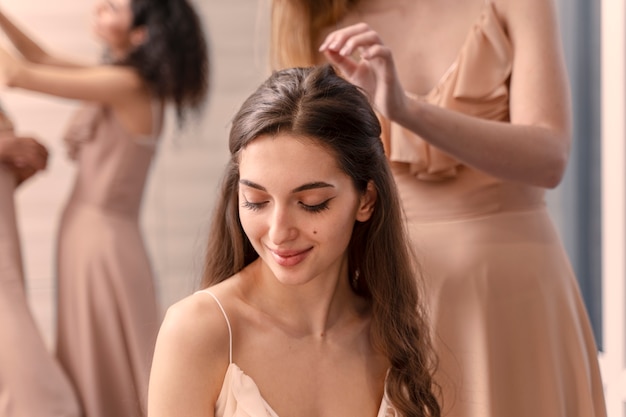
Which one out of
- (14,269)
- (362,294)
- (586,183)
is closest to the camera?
(362,294)

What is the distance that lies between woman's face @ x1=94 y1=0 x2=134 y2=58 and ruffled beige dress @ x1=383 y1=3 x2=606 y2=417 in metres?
1.85

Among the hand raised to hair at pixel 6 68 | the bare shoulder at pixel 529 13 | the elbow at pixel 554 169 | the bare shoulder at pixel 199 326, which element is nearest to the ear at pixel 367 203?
the bare shoulder at pixel 199 326

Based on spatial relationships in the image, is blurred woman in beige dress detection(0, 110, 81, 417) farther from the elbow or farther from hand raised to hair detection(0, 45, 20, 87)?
the elbow

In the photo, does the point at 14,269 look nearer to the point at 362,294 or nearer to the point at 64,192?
the point at 64,192

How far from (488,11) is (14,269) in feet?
5.63

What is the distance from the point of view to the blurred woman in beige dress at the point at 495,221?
1.72 metres

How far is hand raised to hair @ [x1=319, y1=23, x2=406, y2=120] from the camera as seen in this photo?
4.82 ft

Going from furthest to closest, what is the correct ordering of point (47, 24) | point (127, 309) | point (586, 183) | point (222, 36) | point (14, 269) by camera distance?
point (222, 36), point (47, 24), point (586, 183), point (127, 309), point (14, 269)

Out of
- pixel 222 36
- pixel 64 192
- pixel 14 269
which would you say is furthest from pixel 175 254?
pixel 14 269

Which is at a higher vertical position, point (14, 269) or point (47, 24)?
point (47, 24)

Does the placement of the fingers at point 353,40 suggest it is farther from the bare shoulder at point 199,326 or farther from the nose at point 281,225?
the bare shoulder at point 199,326

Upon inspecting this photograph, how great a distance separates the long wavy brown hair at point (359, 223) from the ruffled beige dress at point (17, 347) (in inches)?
59.7

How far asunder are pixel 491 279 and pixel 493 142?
11.2 inches

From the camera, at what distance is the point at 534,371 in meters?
1.76
